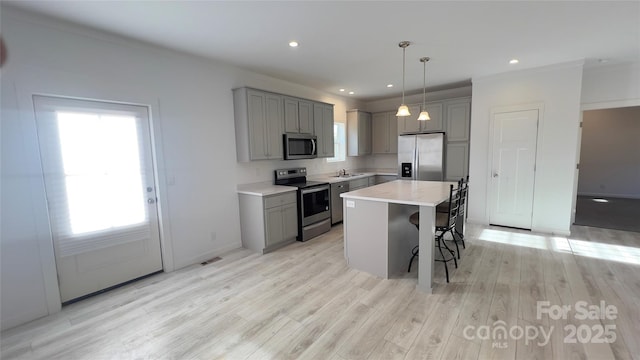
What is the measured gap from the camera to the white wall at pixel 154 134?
230 centimetres

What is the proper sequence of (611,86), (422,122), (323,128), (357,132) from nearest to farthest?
(611,86)
(323,128)
(422,122)
(357,132)

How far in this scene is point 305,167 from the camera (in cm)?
530

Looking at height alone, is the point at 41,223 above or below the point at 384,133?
below

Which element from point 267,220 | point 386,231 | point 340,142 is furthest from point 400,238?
point 340,142

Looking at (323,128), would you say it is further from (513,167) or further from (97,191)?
(97,191)

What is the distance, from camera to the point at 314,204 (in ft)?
15.0

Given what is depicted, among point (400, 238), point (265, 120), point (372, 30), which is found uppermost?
point (372, 30)

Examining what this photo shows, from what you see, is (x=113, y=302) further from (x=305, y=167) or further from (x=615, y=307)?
(x=615, y=307)

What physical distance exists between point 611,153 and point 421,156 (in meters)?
5.83

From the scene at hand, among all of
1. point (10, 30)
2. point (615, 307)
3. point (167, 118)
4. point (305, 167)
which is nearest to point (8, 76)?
point (10, 30)

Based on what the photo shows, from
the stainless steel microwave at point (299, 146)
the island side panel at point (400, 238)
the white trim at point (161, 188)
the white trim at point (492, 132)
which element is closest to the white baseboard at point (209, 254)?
the white trim at point (161, 188)

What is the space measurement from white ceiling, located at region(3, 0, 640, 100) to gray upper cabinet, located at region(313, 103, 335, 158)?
1000mm

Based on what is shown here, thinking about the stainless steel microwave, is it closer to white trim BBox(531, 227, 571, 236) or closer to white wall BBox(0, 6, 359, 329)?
white wall BBox(0, 6, 359, 329)

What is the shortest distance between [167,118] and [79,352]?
2.42 m
